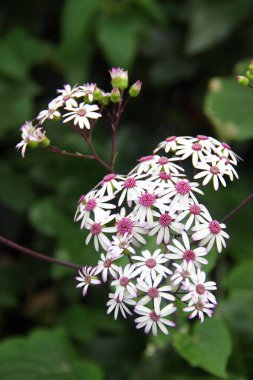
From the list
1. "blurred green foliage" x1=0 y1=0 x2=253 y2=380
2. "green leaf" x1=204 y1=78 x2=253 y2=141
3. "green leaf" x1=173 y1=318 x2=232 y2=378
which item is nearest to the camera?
"green leaf" x1=173 y1=318 x2=232 y2=378

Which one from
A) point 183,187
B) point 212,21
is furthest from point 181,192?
point 212,21

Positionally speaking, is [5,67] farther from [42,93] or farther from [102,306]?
[102,306]

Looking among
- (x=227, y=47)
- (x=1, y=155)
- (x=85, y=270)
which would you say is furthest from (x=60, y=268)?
(x=227, y=47)

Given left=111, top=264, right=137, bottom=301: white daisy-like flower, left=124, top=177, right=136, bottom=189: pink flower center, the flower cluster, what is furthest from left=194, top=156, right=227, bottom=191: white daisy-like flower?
left=111, top=264, right=137, bottom=301: white daisy-like flower

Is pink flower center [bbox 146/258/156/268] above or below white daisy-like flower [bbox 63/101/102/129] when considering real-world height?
below

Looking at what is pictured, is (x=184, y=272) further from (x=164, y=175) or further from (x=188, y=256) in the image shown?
(x=164, y=175)

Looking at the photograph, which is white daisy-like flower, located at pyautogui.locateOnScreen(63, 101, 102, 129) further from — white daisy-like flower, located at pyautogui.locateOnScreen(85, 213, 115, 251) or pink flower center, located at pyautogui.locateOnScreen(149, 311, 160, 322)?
pink flower center, located at pyautogui.locateOnScreen(149, 311, 160, 322)

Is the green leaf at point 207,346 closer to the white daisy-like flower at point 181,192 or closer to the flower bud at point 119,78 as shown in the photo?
the white daisy-like flower at point 181,192
